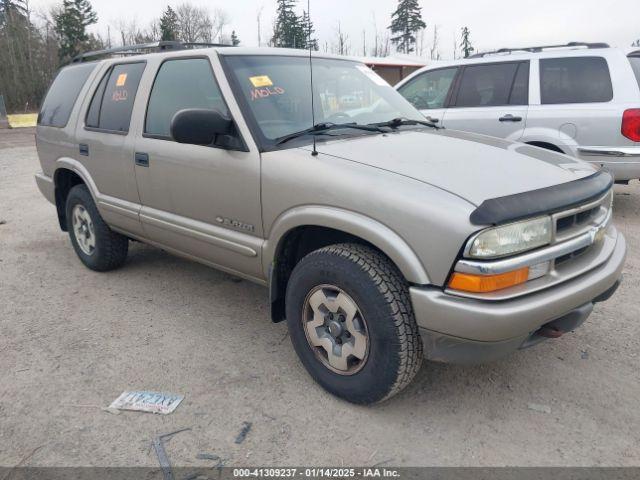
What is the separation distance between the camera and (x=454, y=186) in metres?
2.29

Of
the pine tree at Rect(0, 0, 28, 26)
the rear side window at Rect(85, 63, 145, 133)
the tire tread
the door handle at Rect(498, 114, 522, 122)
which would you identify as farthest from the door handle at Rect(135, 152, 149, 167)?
the pine tree at Rect(0, 0, 28, 26)

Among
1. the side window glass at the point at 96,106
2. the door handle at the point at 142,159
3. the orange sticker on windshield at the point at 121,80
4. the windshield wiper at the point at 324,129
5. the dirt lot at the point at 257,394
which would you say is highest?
the orange sticker on windshield at the point at 121,80

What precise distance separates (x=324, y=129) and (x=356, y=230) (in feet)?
3.04

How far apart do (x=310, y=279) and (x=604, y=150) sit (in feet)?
14.7

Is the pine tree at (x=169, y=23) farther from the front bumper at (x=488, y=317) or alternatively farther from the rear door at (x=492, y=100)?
the front bumper at (x=488, y=317)

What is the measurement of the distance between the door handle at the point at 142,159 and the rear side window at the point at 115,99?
30 centimetres

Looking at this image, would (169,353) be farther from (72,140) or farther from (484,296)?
(72,140)

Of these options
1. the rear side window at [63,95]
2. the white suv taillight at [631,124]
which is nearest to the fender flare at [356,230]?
the rear side window at [63,95]

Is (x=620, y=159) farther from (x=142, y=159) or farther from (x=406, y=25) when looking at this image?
(x=406, y=25)

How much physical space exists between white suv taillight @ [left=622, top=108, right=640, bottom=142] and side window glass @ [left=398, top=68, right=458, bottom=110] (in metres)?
2.18

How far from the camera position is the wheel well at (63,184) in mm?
4863

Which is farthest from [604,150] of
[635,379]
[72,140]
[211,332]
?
[72,140]

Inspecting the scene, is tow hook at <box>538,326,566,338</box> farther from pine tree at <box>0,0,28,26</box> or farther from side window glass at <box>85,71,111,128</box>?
pine tree at <box>0,0,28,26</box>

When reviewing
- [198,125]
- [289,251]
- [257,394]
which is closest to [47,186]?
[198,125]
